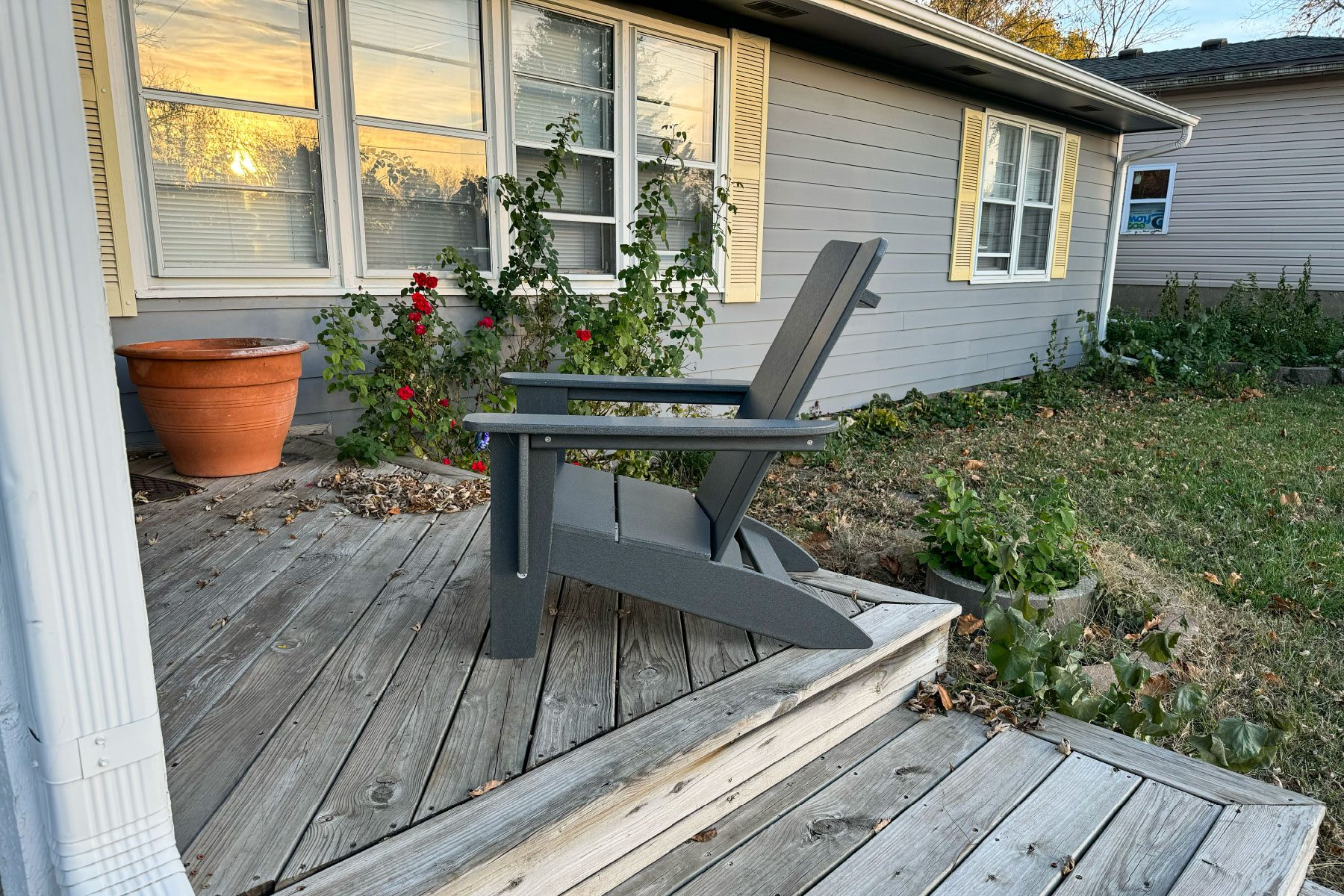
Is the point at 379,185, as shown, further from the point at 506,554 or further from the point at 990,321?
the point at 990,321

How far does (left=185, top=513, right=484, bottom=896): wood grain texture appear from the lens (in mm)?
1220

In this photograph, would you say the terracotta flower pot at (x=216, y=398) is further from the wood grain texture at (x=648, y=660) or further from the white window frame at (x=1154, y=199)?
the white window frame at (x=1154, y=199)

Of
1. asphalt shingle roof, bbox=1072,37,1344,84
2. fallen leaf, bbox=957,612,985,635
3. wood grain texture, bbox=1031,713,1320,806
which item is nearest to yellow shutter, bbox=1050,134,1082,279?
asphalt shingle roof, bbox=1072,37,1344,84

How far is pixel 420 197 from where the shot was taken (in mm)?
4098

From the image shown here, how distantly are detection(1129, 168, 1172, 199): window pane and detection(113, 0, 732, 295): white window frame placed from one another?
1064cm

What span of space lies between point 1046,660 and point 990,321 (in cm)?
640

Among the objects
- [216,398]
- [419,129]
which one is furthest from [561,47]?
[216,398]

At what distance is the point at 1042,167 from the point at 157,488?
26.1 feet

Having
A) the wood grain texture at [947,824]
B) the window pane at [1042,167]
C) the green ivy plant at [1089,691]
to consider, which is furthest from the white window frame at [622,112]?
the window pane at [1042,167]

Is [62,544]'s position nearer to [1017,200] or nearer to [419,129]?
[419,129]

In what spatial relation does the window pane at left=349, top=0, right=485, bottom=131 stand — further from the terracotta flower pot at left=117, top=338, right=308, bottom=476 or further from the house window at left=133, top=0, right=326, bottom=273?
the terracotta flower pot at left=117, top=338, right=308, bottom=476

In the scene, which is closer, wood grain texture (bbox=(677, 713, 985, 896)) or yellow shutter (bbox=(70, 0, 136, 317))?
wood grain texture (bbox=(677, 713, 985, 896))

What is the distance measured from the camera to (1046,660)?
2.09 meters

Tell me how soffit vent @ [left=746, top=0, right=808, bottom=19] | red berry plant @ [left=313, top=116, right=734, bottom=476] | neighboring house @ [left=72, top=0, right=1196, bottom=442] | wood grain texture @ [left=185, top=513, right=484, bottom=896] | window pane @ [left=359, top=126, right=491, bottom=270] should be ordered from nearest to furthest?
wood grain texture @ [left=185, top=513, right=484, bottom=896] → neighboring house @ [left=72, top=0, right=1196, bottom=442] → red berry plant @ [left=313, top=116, right=734, bottom=476] → window pane @ [left=359, top=126, right=491, bottom=270] → soffit vent @ [left=746, top=0, right=808, bottom=19]
